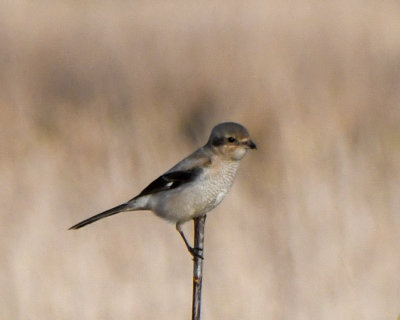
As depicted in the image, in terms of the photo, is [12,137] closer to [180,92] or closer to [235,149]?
[180,92]

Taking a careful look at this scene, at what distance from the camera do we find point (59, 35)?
→ 227 inches

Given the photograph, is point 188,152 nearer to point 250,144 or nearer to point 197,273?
point 250,144

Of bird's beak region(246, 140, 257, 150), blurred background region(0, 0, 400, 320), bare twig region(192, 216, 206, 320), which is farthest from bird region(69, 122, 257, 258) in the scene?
blurred background region(0, 0, 400, 320)

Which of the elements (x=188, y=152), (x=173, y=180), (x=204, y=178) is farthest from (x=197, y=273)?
(x=188, y=152)

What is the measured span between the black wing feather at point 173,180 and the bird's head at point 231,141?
11cm

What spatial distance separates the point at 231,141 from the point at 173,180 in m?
0.27

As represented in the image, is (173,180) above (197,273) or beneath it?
above

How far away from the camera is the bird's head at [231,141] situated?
3.68 metres

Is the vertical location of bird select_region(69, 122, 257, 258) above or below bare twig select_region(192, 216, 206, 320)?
above

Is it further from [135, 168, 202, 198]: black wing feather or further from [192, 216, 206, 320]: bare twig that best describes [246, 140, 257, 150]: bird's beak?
[192, 216, 206, 320]: bare twig

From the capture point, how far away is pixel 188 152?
5.43 metres

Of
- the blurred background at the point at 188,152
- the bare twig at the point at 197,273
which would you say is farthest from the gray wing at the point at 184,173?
the blurred background at the point at 188,152

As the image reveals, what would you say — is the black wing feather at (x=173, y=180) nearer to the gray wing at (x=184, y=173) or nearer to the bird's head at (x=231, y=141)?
the gray wing at (x=184, y=173)

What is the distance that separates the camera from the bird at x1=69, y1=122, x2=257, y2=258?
3676 mm
